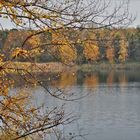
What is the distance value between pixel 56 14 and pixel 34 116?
900 millimetres

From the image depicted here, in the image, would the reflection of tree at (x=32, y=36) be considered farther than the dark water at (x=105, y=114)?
No

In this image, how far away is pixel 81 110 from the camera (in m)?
24.6

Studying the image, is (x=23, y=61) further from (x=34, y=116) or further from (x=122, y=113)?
(x=122, y=113)

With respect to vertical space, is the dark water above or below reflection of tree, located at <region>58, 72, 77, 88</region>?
below

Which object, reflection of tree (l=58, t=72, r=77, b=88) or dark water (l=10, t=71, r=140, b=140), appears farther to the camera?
dark water (l=10, t=71, r=140, b=140)

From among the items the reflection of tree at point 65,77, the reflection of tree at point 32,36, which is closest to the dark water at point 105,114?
the reflection of tree at point 65,77

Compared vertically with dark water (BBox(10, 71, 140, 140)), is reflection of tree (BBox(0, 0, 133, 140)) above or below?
above

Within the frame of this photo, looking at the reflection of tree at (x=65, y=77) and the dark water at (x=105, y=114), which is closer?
the reflection of tree at (x=65, y=77)

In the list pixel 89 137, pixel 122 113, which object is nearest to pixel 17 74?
pixel 89 137

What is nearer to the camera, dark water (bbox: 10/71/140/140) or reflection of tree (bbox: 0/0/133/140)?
reflection of tree (bbox: 0/0/133/140)

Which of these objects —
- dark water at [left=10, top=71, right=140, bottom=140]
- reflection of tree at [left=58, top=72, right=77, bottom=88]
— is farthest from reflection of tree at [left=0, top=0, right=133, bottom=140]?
dark water at [left=10, top=71, right=140, bottom=140]

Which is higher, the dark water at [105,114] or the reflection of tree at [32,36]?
the reflection of tree at [32,36]

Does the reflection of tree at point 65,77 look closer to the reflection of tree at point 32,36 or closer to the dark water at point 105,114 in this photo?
the reflection of tree at point 32,36

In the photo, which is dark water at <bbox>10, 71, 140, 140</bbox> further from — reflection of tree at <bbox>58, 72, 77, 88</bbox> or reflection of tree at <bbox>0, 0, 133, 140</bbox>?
reflection of tree at <bbox>0, 0, 133, 140</bbox>
